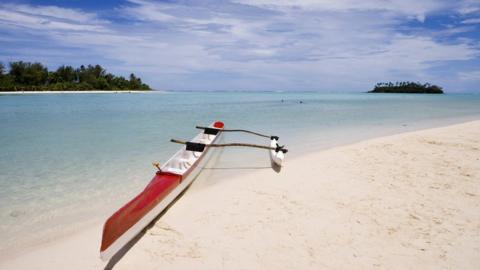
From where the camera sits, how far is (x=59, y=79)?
6206cm

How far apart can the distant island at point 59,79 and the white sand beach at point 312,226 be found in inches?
2457

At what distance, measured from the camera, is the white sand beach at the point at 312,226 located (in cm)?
269

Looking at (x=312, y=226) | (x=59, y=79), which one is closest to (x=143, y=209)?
(x=312, y=226)

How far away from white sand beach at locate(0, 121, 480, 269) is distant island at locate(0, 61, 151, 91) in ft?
205

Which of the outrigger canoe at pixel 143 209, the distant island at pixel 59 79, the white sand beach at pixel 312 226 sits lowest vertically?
the white sand beach at pixel 312 226

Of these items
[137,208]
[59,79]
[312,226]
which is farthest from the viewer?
[59,79]

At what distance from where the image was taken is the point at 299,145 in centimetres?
802

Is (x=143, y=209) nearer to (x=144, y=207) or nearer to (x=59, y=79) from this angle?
(x=144, y=207)

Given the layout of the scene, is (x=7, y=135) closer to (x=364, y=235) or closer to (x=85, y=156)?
(x=85, y=156)

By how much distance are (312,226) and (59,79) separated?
2835 inches

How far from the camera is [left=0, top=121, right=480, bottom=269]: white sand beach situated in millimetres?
2688

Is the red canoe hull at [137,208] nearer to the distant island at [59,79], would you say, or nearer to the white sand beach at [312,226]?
the white sand beach at [312,226]

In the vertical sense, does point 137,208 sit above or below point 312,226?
above

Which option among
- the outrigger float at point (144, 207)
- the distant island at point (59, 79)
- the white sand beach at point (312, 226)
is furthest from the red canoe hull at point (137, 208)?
the distant island at point (59, 79)
